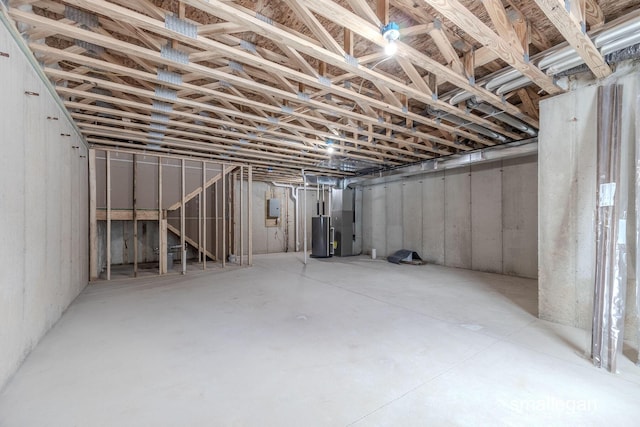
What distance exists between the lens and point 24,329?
6.92 feet

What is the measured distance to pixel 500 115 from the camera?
152 inches

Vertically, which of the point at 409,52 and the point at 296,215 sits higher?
the point at 409,52

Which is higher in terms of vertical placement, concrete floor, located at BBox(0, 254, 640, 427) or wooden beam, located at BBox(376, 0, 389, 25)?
wooden beam, located at BBox(376, 0, 389, 25)

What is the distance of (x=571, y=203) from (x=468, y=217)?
3209mm

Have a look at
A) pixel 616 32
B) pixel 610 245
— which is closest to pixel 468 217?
pixel 610 245

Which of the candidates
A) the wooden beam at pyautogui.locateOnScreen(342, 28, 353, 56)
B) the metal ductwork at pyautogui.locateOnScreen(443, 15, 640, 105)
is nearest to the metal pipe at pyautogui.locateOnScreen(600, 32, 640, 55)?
the metal ductwork at pyautogui.locateOnScreen(443, 15, 640, 105)

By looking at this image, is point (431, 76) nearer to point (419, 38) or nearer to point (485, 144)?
point (419, 38)

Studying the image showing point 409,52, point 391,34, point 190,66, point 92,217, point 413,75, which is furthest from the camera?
point 92,217

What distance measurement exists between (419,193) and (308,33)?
5233 mm

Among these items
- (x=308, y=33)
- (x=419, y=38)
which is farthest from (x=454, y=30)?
(x=308, y=33)

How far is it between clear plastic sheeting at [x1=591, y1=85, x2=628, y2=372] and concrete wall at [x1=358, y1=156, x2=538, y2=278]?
2.88 m

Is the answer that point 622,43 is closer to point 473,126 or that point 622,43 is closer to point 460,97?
point 460,97

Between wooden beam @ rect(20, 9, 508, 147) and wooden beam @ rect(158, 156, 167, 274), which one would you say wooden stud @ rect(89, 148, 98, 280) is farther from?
wooden beam @ rect(20, 9, 508, 147)

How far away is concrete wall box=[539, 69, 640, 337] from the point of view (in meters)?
2.61
